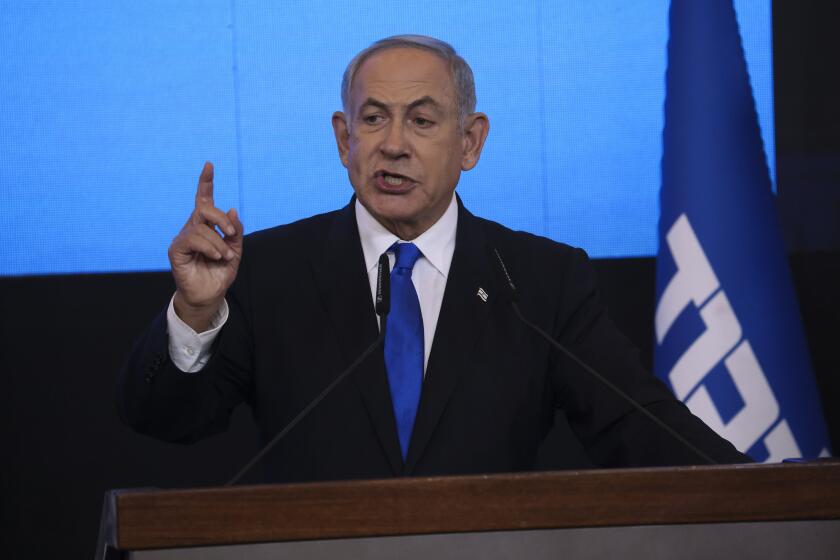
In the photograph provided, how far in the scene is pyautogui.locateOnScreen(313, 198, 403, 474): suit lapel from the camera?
1.60 m

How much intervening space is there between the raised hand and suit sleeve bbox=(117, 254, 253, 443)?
2.1 inches

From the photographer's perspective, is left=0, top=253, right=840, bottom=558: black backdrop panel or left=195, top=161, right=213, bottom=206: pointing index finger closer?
left=195, top=161, right=213, bottom=206: pointing index finger

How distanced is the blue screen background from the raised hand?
139cm

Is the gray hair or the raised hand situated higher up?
the gray hair

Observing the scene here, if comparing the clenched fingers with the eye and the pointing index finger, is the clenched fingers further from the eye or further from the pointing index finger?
the eye

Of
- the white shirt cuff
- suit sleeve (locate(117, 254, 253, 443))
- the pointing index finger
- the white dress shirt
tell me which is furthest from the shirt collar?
the pointing index finger

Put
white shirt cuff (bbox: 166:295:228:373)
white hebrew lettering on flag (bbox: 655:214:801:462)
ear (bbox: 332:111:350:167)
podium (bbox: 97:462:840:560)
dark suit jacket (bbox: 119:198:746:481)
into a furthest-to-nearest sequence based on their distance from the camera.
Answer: white hebrew lettering on flag (bbox: 655:214:801:462)
ear (bbox: 332:111:350:167)
dark suit jacket (bbox: 119:198:746:481)
white shirt cuff (bbox: 166:295:228:373)
podium (bbox: 97:462:840:560)

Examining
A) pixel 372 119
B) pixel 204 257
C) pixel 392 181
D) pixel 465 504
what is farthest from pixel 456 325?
pixel 465 504

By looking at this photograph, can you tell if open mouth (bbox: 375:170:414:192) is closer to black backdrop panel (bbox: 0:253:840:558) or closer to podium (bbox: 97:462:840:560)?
podium (bbox: 97:462:840:560)

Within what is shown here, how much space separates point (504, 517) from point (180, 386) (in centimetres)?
66

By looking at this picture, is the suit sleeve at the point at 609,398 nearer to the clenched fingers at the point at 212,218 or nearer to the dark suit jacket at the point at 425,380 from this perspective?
the dark suit jacket at the point at 425,380

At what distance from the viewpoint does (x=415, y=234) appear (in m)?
1.81

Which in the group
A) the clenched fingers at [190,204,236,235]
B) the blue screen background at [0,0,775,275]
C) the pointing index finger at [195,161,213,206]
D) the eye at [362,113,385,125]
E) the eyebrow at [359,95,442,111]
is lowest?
the clenched fingers at [190,204,236,235]

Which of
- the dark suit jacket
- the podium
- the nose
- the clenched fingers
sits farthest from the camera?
the nose
